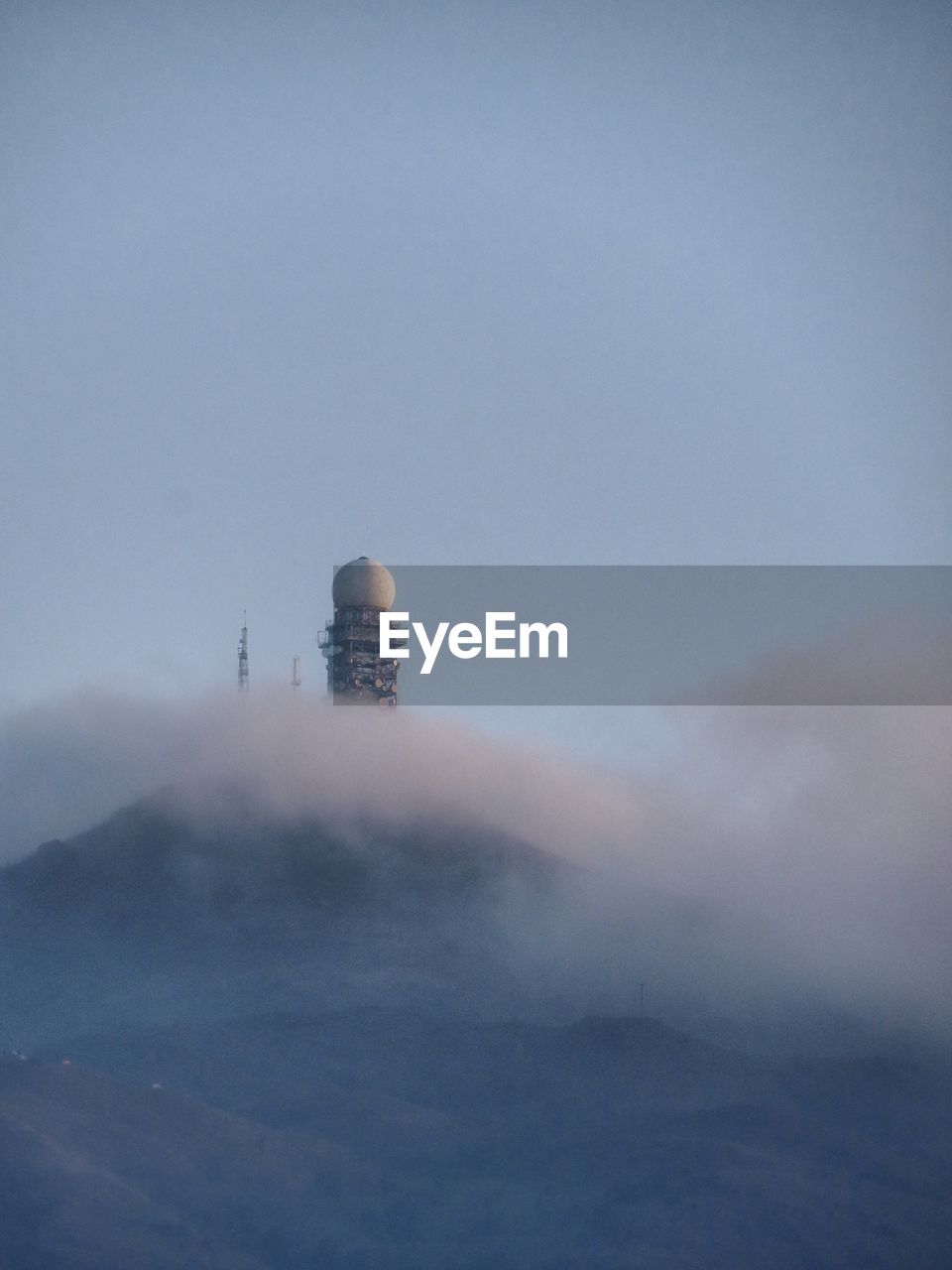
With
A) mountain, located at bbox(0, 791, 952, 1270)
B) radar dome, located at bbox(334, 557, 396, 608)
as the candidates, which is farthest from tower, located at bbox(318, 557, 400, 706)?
mountain, located at bbox(0, 791, 952, 1270)

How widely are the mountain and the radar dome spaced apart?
146 ft

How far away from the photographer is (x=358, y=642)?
7101 inches

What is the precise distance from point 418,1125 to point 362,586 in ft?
193

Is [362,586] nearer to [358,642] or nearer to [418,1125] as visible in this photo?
[358,642]

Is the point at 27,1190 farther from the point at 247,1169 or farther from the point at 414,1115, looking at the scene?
the point at 414,1115

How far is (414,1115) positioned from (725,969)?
2013 inches

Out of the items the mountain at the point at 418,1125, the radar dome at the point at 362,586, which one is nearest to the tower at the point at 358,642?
the radar dome at the point at 362,586

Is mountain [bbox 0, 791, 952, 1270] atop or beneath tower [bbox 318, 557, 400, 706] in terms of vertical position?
beneath

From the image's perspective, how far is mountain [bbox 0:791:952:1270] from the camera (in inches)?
5271

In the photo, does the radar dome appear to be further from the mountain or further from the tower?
the mountain

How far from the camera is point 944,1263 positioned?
5615 inches

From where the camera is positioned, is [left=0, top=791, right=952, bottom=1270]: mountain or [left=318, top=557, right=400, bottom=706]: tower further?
[left=318, top=557, right=400, bottom=706]: tower

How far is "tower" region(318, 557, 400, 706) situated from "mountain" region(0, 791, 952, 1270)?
1400 inches

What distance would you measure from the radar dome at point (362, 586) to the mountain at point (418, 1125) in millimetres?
44450
